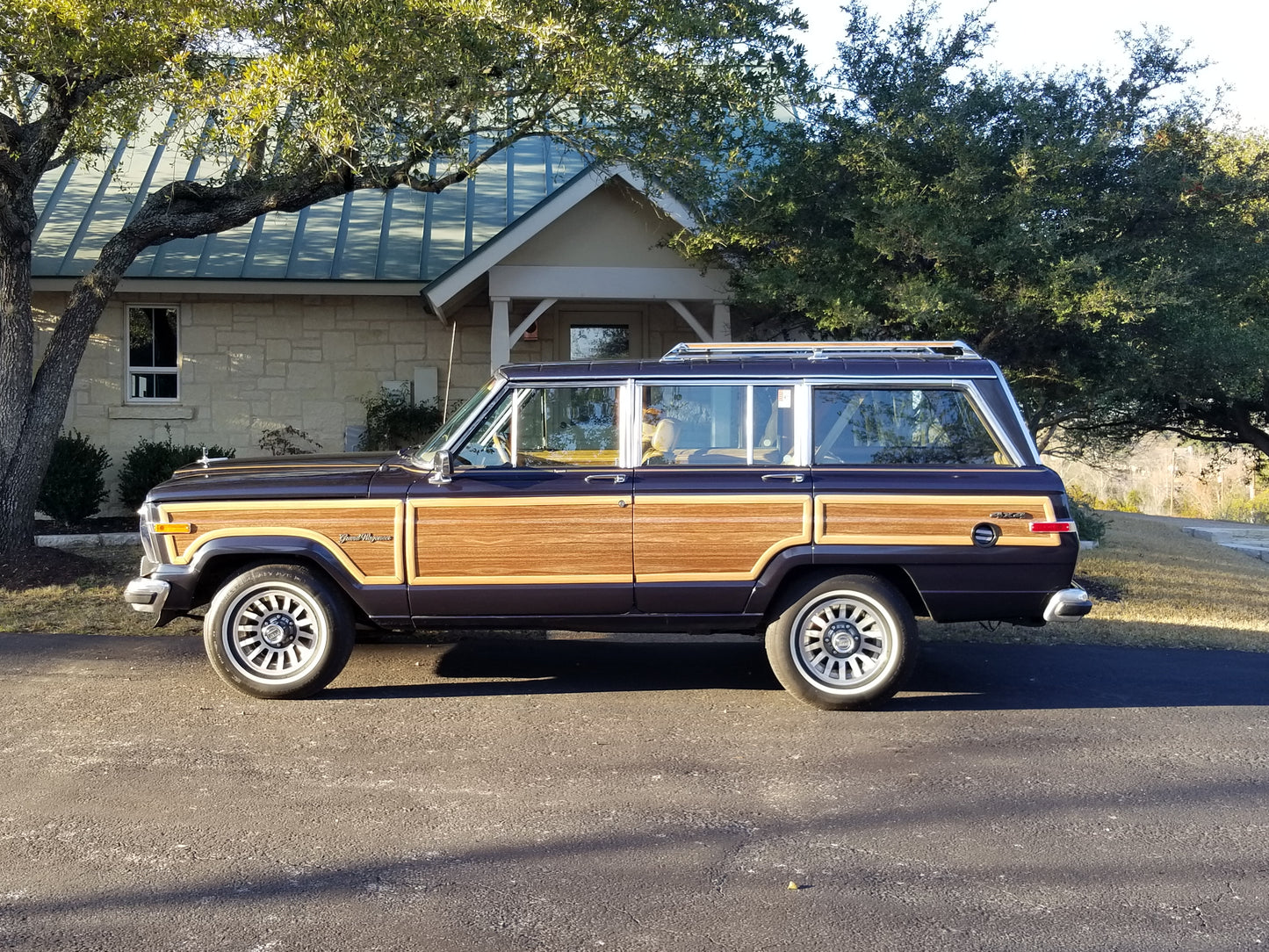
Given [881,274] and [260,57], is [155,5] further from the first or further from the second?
[881,274]

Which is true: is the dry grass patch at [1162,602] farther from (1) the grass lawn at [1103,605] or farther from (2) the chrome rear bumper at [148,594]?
(2) the chrome rear bumper at [148,594]

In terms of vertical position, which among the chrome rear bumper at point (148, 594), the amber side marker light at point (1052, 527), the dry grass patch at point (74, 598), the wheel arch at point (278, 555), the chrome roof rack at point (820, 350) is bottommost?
the dry grass patch at point (74, 598)

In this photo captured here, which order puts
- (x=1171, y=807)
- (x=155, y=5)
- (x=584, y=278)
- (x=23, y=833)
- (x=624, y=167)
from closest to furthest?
1. (x=23, y=833)
2. (x=1171, y=807)
3. (x=155, y=5)
4. (x=624, y=167)
5. (x=584, y=278)

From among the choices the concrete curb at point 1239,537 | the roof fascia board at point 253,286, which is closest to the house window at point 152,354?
the roof fascia board at point 253,286

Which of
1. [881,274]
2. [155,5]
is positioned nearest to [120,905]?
[155,5]

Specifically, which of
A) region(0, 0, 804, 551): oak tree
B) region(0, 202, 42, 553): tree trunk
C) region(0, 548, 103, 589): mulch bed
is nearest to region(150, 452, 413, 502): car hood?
region(0, 0, 804, 551): oak tree

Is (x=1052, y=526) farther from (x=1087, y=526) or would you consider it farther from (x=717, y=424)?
(x=1087, y=526)

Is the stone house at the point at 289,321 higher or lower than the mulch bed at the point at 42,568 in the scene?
higher

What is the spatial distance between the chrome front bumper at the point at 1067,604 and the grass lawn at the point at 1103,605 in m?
1.48

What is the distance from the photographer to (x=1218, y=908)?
13.0ft

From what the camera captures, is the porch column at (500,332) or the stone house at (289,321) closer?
the porch column at (500,332)

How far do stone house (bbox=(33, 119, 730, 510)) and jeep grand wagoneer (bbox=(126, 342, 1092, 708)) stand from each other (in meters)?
7.18

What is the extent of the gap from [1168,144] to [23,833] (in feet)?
34.9

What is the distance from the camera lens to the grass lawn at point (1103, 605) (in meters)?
8.52
